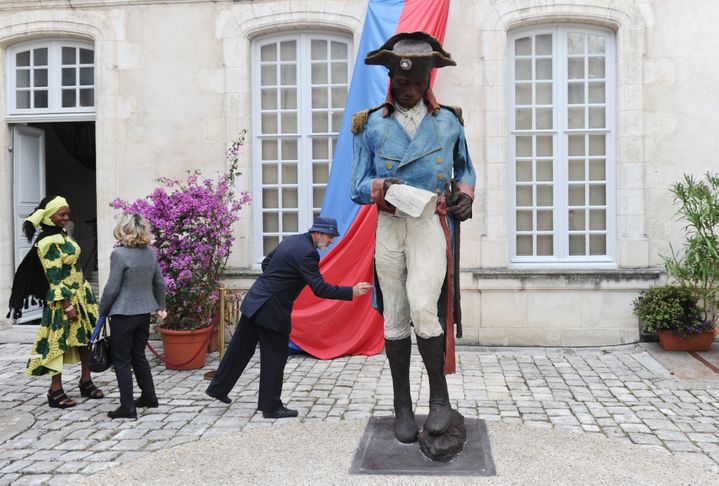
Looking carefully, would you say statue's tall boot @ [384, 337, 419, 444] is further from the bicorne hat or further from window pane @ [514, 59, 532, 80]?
window pane @ [514, 59, 532, 80]

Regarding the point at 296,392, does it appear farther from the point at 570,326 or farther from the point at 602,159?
the point at 602,159

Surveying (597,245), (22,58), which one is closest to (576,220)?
(597,245)

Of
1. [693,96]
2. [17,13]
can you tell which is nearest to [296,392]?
[693,96]

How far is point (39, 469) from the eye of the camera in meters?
4.10

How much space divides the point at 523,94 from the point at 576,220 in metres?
1.58

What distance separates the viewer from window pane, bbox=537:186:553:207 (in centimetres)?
802

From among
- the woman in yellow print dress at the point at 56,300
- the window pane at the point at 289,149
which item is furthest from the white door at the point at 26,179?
the woman in yellow print dress at the point at 56,300

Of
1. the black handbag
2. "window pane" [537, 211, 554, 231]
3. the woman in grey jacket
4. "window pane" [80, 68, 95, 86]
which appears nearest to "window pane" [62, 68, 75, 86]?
"window pane" [80, 68, 95, 86]

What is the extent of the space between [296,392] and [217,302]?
180cm

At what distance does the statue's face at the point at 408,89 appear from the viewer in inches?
157

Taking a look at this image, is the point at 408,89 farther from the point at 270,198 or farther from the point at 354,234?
the point at 270,198

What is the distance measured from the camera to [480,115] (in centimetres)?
777

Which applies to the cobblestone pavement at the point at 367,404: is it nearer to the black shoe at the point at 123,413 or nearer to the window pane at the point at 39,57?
the black shoe at the point at 123,413

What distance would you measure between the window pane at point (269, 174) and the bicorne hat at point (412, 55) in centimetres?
445
